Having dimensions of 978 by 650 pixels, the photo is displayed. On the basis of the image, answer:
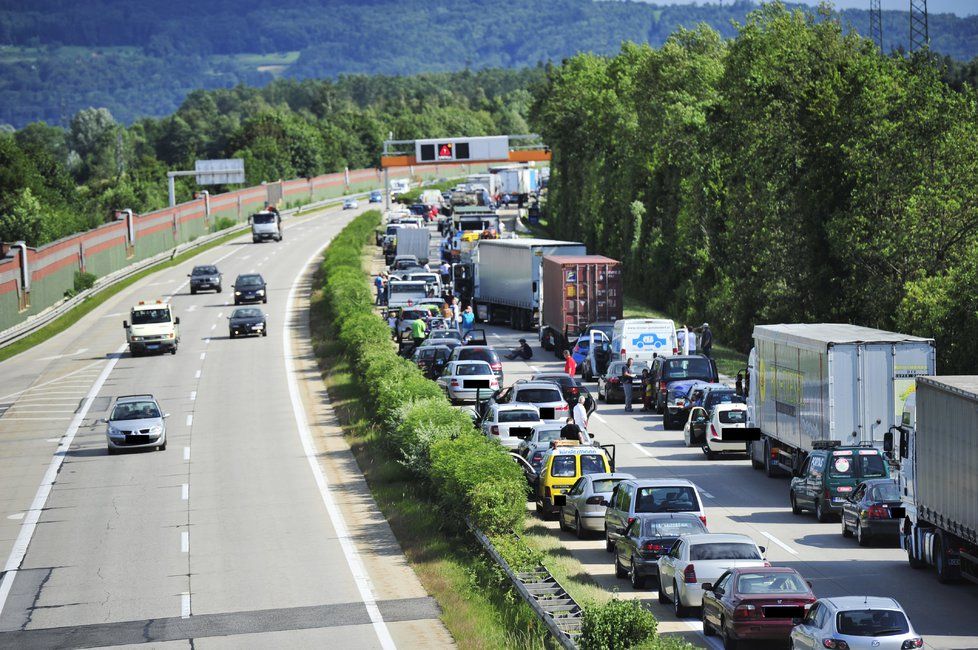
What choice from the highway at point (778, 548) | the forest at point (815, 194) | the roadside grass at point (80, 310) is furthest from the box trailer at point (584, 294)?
the roadside grass at point (80, 310)

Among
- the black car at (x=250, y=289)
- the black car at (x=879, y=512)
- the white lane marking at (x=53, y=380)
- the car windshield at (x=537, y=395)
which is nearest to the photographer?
the black car at (x=879, y=512)

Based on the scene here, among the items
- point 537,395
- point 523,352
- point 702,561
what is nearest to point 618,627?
point 702,561

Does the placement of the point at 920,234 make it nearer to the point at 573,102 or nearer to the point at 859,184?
the point at 859,184

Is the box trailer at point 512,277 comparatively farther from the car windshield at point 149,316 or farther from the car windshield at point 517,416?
the car windshield at point 517,416

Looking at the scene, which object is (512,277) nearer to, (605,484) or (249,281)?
(249,281)

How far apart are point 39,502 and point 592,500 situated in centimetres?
1494

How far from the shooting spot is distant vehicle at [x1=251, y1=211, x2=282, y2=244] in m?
115

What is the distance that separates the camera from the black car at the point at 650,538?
22.8 m

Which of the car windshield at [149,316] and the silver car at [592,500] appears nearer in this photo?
the silver car at [592,500]

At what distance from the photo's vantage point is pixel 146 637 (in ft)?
70.4

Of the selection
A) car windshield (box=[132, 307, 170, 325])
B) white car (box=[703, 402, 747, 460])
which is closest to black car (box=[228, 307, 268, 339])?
car windshield (box=[132, 307, 170, 325])

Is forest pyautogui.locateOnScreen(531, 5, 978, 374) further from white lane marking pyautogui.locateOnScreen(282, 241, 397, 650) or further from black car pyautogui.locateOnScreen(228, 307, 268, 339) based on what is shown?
black car pyautogui.locateOnScreen(228, 307, 268, 339)

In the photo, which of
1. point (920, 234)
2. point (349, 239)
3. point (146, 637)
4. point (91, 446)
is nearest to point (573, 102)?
point (349, 239)

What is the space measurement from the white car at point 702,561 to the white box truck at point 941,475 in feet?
10.3
